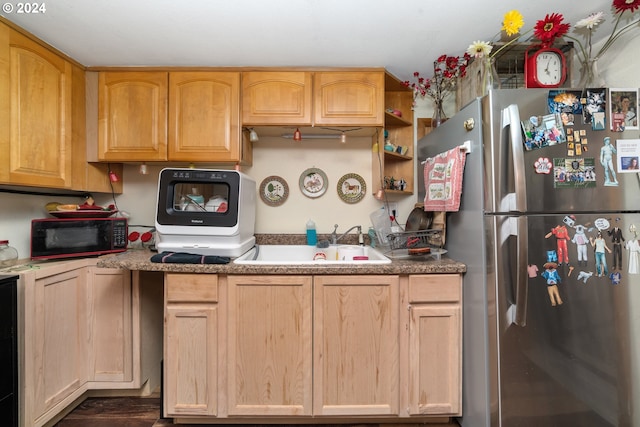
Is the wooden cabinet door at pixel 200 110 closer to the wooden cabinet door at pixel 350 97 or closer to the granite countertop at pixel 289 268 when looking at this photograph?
the wooden cabinet door at pixel 350 97

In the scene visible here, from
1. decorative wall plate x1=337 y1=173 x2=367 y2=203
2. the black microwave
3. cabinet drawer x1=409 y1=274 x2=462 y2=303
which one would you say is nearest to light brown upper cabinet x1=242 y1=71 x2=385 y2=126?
decorative wall plate x1=337 y1=173 x2=367 y2=203

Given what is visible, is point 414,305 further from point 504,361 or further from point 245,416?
point 245,416

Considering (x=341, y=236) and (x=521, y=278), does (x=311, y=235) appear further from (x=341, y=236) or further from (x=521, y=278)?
(x=521, y=278)

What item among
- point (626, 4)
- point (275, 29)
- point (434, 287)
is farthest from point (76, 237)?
point (626, 4)

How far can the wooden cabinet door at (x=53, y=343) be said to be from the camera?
4.47ft

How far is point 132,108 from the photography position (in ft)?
5.96

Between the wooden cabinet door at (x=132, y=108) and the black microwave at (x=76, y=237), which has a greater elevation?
the wooden cabinet door at (x=132, y=108)

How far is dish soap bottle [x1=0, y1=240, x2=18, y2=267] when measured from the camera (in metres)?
1.45

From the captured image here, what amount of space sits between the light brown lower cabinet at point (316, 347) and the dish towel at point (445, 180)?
1.29 feet

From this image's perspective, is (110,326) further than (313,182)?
No

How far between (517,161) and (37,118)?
7.95 feet

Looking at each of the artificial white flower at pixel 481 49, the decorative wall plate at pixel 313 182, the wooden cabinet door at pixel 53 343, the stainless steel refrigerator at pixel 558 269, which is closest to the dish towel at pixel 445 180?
the stainless steel refrigerator at pixel 558 269

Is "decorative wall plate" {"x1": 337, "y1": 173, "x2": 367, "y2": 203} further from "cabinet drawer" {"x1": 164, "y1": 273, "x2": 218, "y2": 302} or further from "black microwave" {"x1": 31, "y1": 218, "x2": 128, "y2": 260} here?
"black microwave" {"x1": 31, "y1": 218, "x2": 128, "y2": 260}


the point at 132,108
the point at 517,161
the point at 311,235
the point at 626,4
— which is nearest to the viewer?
the point at 517,161
